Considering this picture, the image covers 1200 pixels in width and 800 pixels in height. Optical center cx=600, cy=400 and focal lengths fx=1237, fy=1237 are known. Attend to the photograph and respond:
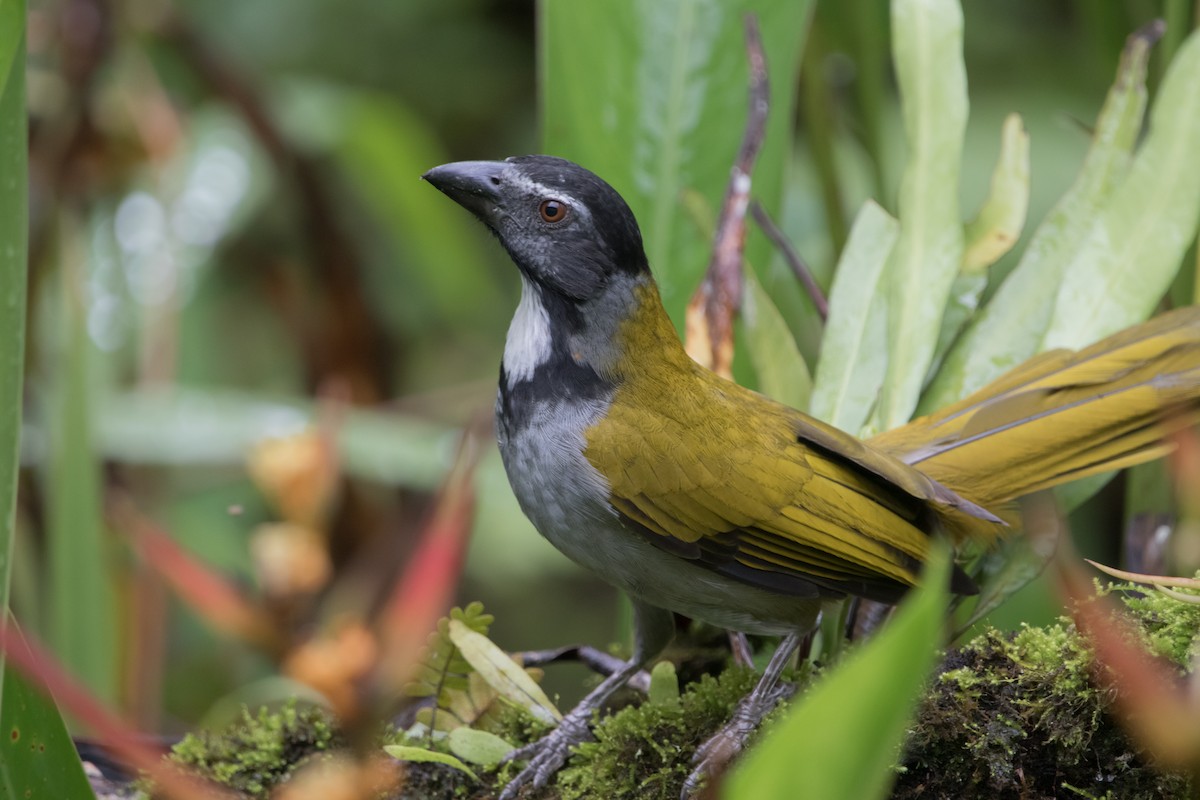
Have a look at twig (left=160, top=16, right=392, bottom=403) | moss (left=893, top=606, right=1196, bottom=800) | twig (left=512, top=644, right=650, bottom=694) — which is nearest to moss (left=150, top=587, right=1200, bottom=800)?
moss (left=893, top=606, right=1196, bottom=800)

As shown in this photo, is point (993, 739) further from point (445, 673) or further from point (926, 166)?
point (926, 166)

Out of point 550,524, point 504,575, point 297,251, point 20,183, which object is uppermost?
point 297,251

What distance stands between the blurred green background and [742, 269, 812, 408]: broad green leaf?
20.6 inches

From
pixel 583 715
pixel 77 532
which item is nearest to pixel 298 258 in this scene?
pixel 77 532

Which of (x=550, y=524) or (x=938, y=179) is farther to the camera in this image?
(x=938, y=179)

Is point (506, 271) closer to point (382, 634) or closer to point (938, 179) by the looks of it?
point (938, 179)

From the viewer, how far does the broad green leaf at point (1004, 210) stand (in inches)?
Answer: 100

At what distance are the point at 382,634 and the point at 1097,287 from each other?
1689mm

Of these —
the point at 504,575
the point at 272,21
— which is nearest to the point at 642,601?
the point at 504,575

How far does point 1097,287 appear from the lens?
244 cm

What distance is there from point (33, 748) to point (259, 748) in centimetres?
72

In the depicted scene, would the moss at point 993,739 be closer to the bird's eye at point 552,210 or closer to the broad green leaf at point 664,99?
the bird's eye at point 552,210

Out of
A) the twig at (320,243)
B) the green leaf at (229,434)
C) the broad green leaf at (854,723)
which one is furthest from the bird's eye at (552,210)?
the twig at (320,243)

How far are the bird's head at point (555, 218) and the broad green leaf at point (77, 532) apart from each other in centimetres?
114
